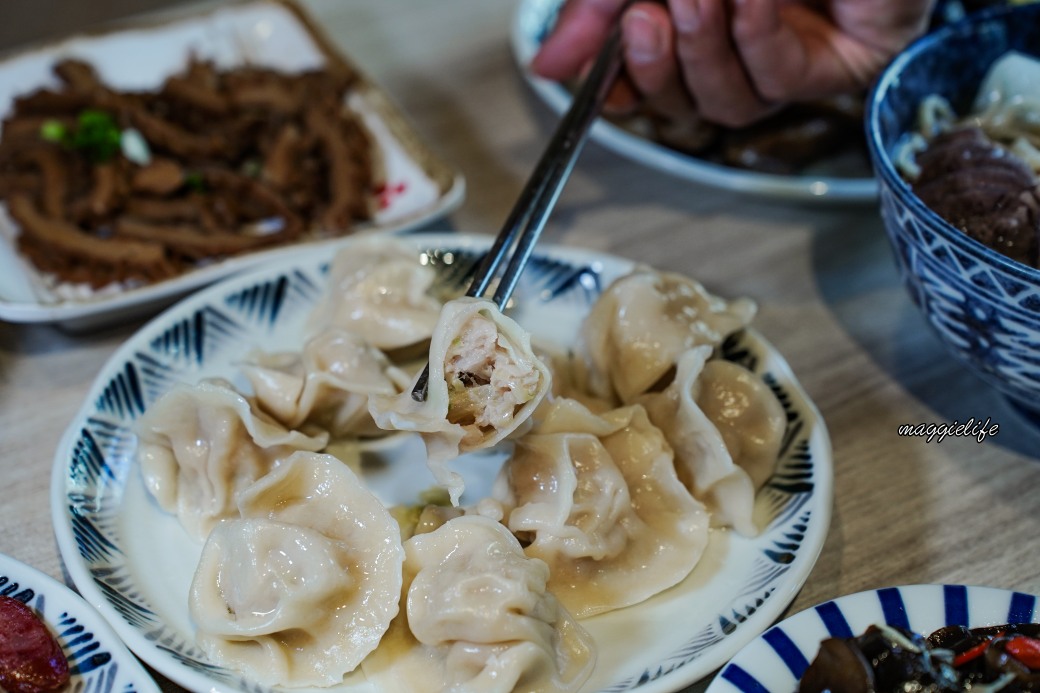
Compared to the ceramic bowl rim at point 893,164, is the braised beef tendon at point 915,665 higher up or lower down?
lower down

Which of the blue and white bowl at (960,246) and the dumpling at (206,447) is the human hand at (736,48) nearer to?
the blue and white bowl at (960,246)

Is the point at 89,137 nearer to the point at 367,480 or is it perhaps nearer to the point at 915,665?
the point at 367,480

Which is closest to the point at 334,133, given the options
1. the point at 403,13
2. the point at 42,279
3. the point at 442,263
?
the point at 442,263

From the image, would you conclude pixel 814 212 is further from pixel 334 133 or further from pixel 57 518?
pixel 57 518

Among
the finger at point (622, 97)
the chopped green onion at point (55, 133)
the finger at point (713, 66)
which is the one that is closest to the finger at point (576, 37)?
the finger at point (622, 97)

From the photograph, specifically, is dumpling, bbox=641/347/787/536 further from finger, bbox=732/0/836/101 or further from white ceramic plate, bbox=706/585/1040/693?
finger, bbox=732/0/836/101

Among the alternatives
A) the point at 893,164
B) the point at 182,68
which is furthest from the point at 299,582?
the point at 182,68
